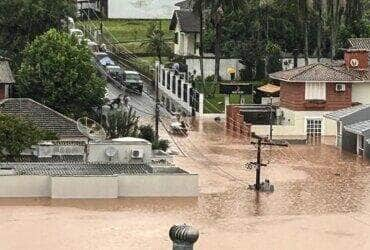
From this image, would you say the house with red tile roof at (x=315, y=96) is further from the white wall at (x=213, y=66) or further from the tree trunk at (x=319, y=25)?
the white wall at (x=213, y=66)

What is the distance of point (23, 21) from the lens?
63250mm

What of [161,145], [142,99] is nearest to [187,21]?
[142,99]

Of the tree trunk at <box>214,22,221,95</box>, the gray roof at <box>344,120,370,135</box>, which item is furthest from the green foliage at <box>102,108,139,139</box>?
the tree trunk at <box>214,22,221,95</box>

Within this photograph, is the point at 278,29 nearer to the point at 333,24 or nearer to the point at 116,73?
the point at 333,24

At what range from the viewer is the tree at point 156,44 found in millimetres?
71812

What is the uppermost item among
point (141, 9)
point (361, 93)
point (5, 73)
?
point (141, 9)

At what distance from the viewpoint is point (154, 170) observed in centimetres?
3856

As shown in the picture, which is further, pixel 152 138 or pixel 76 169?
pixel 152 138

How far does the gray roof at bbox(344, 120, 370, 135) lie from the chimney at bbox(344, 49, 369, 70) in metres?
9.28

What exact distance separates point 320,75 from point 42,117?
17820 mm

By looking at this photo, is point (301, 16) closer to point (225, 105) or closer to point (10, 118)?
point (225, 105)

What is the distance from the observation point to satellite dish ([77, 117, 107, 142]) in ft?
151

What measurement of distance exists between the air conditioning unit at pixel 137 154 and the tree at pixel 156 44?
28.3m

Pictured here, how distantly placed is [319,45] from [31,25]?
59.5 ft
